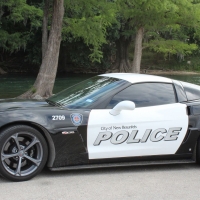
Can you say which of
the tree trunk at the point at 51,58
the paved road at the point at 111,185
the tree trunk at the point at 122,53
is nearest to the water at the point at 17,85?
the tree trunk at the point at 51,58

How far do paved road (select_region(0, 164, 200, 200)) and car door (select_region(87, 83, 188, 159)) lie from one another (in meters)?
0.30

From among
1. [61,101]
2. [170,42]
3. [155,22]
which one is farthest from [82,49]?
[61,101]

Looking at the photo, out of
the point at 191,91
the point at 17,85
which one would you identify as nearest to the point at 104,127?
the point at 191,91

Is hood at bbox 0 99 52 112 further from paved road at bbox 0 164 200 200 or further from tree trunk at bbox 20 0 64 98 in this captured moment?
tree trunk at bbox 20 0 64 98

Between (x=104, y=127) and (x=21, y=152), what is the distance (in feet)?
3.59

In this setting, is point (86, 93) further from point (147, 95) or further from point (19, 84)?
point (19, 84)

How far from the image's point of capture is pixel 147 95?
524 centimetres

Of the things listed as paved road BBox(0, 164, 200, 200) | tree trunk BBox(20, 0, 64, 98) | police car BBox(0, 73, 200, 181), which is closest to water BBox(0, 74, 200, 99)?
tree trunk BBox(20, 0, 64, 98)

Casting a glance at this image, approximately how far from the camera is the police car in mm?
4469

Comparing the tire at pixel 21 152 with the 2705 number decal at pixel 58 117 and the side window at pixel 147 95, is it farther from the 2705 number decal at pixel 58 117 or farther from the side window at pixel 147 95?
Answer: the side window at pixel 147 95

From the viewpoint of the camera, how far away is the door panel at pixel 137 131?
4.75m

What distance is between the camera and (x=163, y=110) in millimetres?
5137

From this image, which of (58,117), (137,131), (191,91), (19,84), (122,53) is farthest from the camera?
(122,53)

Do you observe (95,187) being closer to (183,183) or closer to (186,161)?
(183,183)
